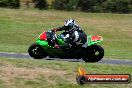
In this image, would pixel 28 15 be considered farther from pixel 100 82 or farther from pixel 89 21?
pixel 100 82

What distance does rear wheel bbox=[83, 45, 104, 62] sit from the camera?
18688 mm

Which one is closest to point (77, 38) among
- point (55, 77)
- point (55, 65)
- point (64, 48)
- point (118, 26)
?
point (64, 48)

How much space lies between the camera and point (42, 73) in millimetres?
13648

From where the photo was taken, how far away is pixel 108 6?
40344 millimetres

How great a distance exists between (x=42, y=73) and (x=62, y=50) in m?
5.61

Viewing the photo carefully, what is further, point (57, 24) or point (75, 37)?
point (57, 24)

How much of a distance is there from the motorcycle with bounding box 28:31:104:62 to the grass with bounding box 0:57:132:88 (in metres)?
3.37

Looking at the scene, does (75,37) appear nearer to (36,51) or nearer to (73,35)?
(73,35)

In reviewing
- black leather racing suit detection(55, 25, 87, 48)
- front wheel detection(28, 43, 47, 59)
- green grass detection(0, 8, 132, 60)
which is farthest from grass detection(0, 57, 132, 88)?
green grass detection(0, 8, 132, 60)

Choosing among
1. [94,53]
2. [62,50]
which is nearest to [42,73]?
[94,53]

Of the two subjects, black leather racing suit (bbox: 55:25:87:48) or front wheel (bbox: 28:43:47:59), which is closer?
black leather racing suit (bbox: 55:25:87:48)

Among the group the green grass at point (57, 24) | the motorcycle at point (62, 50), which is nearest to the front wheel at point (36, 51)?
the motorcycle at point (62, 50)

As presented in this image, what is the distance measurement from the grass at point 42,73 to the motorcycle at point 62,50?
3374mm

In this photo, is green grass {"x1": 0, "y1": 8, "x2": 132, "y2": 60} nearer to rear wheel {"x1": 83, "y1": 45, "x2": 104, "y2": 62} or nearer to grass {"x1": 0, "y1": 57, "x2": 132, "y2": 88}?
rear wheel {"x1": 83, "y1": 45, "x2": 104, "y2": 62}
